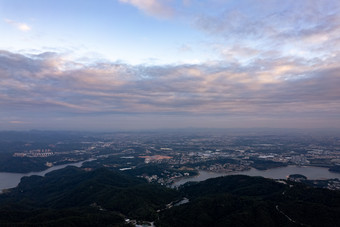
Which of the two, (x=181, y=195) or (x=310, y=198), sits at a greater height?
(x=310, y=198)

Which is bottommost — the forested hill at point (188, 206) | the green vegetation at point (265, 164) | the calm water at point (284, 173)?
the calm water at point (284, 173)

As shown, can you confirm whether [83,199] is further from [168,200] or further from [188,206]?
[188,206]

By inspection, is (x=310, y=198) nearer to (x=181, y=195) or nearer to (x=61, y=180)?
(x=181, y=195)

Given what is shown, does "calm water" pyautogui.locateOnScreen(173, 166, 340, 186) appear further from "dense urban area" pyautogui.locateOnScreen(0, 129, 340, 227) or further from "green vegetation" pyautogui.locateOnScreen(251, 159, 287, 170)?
"green vegetation" pyautogui.locateOnScreen(251, 159, 287, 170)

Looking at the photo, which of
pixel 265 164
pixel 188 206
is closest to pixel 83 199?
pixel 188 206

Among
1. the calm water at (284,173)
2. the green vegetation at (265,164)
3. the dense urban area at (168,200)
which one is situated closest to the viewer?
the dense urban area at (168,200)

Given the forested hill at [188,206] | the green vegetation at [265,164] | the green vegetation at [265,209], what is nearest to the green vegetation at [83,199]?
the forested hill at [188,206]

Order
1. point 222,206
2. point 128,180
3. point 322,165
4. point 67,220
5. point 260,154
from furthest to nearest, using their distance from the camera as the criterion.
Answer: point 260,154
point 322,165
point 128,180
point 222,206
point 67,220

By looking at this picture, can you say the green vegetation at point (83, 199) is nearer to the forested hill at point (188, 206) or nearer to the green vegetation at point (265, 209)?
the forested hill at point (188, 206)

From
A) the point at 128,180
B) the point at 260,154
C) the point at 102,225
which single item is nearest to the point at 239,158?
the point at 260,154
